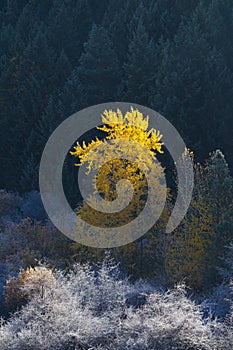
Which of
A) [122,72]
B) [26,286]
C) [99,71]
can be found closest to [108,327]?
[26,286]

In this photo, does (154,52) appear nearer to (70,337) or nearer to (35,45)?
(35,45)

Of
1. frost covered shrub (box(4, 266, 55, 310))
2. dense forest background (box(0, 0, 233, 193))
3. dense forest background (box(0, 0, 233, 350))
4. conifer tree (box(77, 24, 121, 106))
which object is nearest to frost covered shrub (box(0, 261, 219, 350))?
dense forest background (box(0, 0, 233, 350))

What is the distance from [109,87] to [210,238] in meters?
17.5

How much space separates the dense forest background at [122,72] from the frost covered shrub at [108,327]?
14.7 m

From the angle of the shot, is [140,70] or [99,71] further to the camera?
[99,71]

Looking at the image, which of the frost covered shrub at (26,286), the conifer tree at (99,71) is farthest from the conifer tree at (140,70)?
the frost covered shrub at (26,286)

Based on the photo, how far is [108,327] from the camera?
17.4m

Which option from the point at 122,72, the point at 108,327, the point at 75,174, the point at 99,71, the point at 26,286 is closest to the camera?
the point at 108,327

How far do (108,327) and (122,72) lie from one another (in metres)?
23.9

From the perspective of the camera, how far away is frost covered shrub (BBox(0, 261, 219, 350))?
16797mm

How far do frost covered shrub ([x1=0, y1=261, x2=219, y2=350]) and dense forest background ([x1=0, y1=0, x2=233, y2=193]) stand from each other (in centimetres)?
1473

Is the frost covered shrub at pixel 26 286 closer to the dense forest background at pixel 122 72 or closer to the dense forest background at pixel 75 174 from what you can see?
the dense forest background at pixel 75 174

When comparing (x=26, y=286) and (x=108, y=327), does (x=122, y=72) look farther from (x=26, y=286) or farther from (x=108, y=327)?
(x=108, y=327)

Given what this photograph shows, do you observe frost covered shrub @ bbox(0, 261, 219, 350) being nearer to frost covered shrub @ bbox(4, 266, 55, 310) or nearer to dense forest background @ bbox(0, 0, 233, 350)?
dense forest background @ bbox(0, 0, 233, 350)
